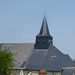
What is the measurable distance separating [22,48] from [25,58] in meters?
3.01

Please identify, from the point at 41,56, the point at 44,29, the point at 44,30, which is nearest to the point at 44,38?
the point at 44,30

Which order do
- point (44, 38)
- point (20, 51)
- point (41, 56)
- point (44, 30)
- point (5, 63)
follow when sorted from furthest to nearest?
point (20, 51) < point (44, 30) < point (44, 38) < point (41, 56) < point (5, 63)

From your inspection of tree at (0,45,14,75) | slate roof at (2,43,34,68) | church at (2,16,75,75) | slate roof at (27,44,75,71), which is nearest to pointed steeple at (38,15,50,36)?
church at (2,16,75,75)

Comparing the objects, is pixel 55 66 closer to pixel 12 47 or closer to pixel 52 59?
pixel 52 59

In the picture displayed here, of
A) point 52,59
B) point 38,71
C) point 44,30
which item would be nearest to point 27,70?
point 38,71

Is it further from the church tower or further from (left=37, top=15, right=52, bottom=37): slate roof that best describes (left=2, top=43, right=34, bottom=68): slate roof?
(left=37, top=15, right=52, bottom=37): slate roof

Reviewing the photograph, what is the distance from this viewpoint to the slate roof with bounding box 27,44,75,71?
37.5 metres

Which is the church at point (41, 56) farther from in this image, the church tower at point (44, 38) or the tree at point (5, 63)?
the tree at point (5, 63)

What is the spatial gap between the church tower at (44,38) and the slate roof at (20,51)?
67.6 inches

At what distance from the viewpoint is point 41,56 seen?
3978 cm

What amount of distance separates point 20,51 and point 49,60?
700 cm

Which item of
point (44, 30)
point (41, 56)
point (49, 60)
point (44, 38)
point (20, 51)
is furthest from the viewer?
point (20, 51)

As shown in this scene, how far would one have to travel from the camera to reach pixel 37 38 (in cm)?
4206

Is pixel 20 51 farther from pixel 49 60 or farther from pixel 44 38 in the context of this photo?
pixel 49 60
